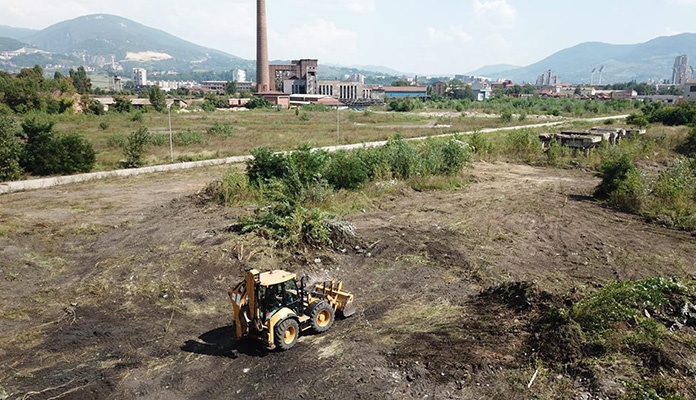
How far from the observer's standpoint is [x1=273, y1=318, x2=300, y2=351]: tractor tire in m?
7.37

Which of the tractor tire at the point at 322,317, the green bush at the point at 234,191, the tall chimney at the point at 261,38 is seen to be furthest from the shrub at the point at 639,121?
the tall chimney at the point at 261,38

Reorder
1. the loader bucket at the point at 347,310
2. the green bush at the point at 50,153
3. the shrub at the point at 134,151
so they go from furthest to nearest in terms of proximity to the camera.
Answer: the shrub at the point at 134,151, the green bush at the point at 50,153, the loader bucket at the point at 347,310

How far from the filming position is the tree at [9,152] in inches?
784

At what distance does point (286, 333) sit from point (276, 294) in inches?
23.8

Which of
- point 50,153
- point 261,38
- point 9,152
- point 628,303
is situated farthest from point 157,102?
point 628,303

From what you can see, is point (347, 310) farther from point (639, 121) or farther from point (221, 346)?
point (639, 121)

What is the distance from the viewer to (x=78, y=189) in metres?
19.2

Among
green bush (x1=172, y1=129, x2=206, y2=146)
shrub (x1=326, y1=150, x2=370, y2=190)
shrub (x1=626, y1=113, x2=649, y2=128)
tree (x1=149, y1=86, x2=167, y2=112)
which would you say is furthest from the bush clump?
tree (x1=149, y1=86, x2=167, y2=112)

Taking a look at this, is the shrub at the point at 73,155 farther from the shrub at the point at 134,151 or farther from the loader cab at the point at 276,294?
the loader cab at the point at 276,294

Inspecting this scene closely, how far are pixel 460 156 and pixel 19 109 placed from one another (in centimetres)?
5275

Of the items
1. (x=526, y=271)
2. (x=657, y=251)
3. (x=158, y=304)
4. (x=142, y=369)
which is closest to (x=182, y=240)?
(x=158, y=304)

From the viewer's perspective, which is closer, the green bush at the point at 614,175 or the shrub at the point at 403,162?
the green bush at the point at 614,175

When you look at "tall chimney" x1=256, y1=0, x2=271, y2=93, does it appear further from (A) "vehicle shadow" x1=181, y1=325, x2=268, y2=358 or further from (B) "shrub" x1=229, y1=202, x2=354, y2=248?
(A) "vehicle shadow" x1=181, y1=325, x2=268, y2=358

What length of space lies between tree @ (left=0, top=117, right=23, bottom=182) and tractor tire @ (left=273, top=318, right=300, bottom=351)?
17975 millimetres
